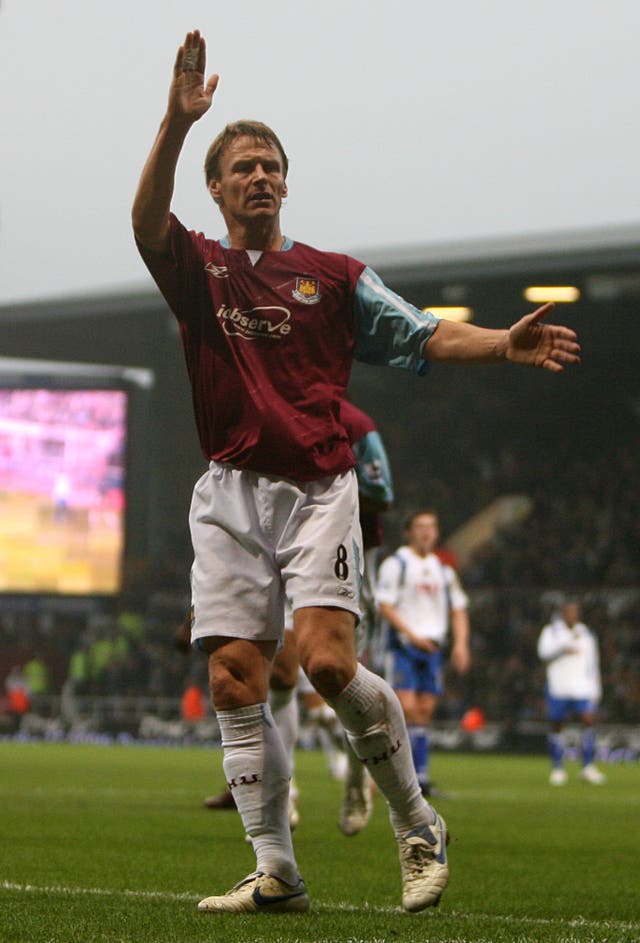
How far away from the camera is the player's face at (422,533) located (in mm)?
11773

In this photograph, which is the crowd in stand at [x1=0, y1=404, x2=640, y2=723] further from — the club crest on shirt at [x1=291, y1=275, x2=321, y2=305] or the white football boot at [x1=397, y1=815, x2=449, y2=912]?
the club crest on shirt at [x1=291, y1=275, x2=321, y2=305]

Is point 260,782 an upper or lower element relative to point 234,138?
lower

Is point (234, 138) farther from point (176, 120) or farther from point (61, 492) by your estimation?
point (61, 492)

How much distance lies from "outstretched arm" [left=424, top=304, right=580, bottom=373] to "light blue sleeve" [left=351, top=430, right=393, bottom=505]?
9.68 ft

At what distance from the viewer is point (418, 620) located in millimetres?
12016

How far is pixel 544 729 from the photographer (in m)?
25.3

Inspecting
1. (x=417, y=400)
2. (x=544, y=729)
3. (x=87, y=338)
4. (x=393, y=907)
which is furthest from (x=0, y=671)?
(x=393, y=907)

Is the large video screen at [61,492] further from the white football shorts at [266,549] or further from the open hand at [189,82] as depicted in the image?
the open hand at [189,82]

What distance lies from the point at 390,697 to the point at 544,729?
21.4 metres

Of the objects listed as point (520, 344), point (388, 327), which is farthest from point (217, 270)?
point (520, 344)

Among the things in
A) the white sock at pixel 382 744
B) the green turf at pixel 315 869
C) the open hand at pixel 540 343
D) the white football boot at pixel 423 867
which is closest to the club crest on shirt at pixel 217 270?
the open hand at pixel 540 343

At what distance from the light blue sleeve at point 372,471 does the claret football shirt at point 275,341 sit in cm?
274

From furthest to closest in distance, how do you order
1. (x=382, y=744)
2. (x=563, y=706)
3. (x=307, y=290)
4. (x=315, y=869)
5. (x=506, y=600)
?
(x=506, y=600), (x=563, y=706), (x=315, y=869), (x=307, y=290), (x=382, y=744)

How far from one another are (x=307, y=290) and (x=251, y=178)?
0.36m
